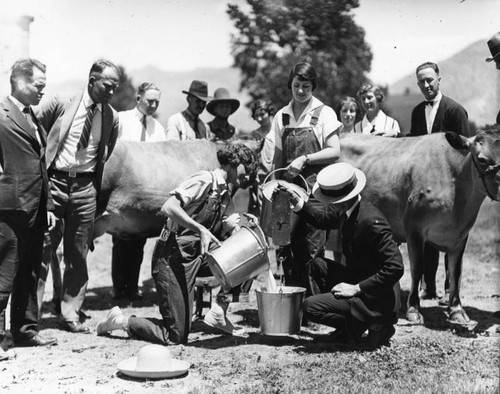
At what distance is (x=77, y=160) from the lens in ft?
22.2

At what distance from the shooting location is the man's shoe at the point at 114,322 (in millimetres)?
6402

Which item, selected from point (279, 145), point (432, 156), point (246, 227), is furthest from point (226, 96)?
point (246, 227)

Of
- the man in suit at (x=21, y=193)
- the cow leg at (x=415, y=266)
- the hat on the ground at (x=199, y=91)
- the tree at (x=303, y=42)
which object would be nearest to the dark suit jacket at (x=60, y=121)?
the man in suit at (x=21, y=193)

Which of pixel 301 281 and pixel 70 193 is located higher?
pixel 70 193

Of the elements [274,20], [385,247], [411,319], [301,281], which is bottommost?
[411,319]

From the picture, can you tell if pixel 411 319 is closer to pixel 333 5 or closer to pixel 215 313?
pixel 215 313

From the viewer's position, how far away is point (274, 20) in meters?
28.1

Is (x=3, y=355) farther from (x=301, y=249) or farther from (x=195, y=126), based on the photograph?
(x=195, y=126)

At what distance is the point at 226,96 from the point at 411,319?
4.27m

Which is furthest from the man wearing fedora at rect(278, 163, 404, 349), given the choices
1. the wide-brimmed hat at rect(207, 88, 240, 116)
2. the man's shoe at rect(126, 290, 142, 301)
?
the wide-brimmed hat at rect(207, 88, 240, 116)

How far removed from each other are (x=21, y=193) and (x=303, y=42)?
2373 centimetres

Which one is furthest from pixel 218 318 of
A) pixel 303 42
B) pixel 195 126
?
pixel 303 42

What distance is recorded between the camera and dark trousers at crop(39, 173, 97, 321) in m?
6.80

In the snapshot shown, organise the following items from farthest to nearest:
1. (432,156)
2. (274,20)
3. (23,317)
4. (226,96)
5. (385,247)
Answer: (274,20)
(226,96)
(432,156)
(23,317)
(385,247)
